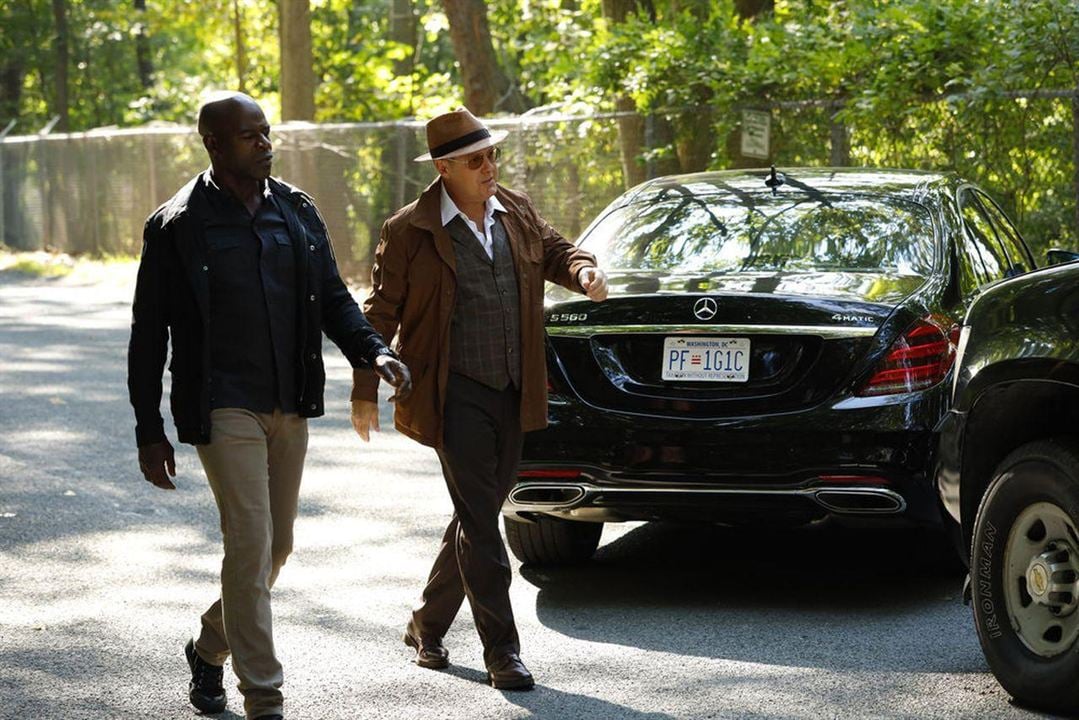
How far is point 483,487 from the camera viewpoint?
573cm

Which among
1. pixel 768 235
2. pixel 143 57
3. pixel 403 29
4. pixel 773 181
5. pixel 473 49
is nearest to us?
pixel 768 235

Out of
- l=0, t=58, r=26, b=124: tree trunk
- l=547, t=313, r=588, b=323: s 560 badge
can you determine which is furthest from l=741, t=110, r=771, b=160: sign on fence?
l=0, t=58, r=26, b=124: tree trunk

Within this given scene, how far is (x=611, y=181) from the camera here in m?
18.6

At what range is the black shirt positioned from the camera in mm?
5055

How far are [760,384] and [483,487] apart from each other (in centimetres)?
123

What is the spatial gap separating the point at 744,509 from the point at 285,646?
1.66 metres

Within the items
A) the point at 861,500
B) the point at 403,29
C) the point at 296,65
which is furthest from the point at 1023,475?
the point at 403,29

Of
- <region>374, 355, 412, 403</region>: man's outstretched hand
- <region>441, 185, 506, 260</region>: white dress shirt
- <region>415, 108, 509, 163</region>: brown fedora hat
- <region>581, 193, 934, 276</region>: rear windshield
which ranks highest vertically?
<region>415, 108, 509, 163</region>: brown fedora hat

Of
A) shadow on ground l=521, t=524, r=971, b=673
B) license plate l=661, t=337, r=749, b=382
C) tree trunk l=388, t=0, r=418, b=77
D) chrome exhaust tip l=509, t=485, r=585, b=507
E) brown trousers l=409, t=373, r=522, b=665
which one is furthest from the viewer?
tree trunk l=388, t=0, r=418, b=77

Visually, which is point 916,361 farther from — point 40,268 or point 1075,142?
point 40,268

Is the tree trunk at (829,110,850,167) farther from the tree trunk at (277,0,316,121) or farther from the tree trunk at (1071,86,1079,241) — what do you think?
the tree trunk at (277,0,316,121)

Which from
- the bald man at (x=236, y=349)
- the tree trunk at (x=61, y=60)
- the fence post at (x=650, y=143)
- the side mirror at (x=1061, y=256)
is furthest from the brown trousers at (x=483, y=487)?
the tree trunk at (x=61, y=60)

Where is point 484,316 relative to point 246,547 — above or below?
above

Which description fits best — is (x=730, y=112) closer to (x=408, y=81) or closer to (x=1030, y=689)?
(x=1030, y=689)
